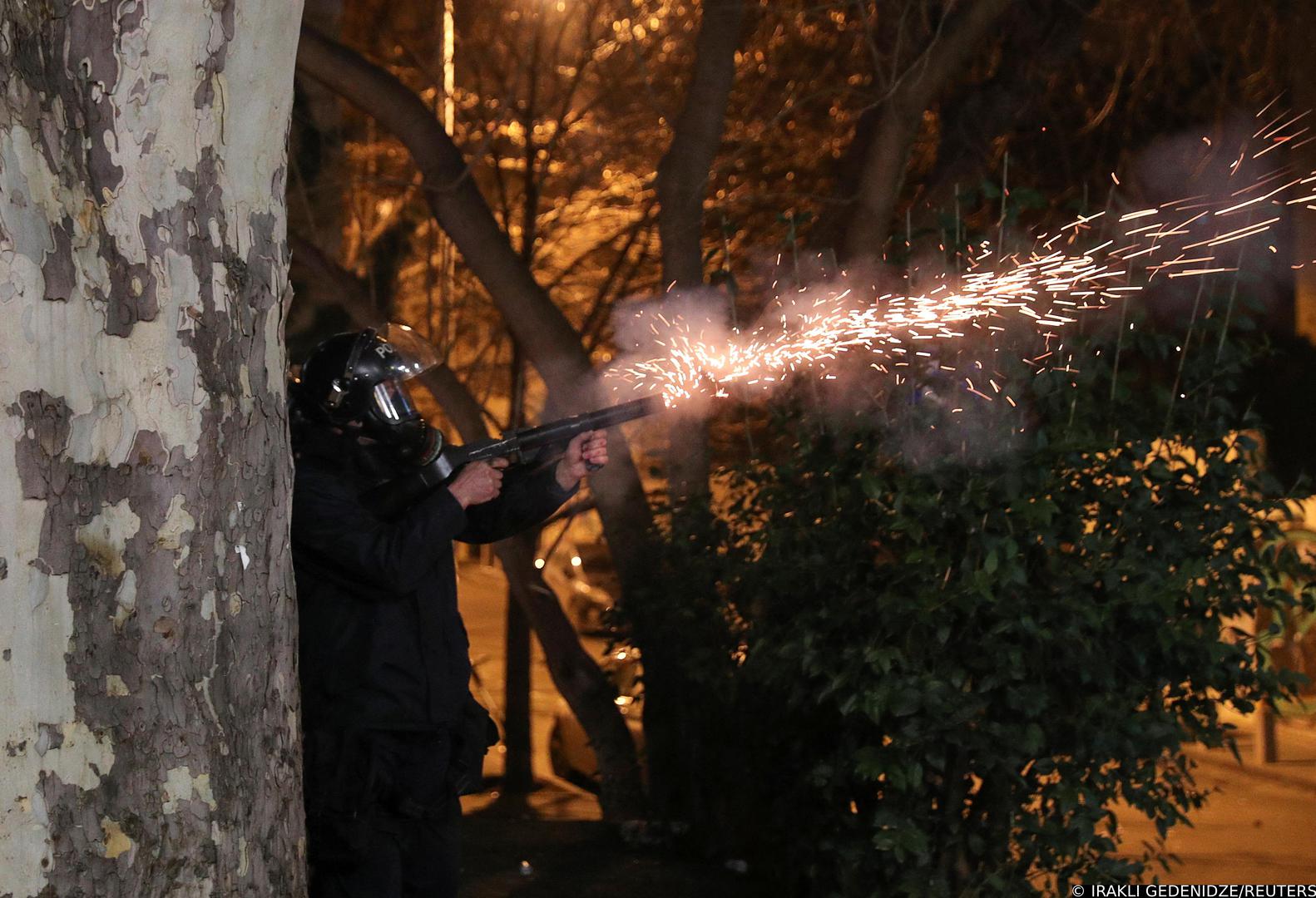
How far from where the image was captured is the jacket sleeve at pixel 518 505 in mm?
3973

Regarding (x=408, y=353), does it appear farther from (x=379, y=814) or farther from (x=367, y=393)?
(x=379, y=814)

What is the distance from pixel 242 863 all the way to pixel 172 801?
220 millimetres

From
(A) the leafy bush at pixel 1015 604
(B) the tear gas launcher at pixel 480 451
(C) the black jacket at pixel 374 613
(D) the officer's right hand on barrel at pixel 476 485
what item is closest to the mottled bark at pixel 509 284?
(A) the leafy bush at pixel 1015 604

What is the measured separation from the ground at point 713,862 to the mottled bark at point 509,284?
1206 millimetres

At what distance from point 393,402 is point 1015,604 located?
179 centimetres

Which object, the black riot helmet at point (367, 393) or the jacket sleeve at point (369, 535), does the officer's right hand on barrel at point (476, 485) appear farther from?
the black riot helmet at point (367, 393)

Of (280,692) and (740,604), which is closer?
(280,692)

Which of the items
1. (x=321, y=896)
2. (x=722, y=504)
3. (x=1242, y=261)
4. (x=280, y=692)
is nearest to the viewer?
(x=280, y=692)

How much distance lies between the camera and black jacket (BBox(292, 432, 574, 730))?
3.41 m

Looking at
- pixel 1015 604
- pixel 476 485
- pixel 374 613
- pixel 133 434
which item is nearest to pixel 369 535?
pixel 374 613

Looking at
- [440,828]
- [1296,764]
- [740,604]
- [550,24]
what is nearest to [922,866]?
[740,604]

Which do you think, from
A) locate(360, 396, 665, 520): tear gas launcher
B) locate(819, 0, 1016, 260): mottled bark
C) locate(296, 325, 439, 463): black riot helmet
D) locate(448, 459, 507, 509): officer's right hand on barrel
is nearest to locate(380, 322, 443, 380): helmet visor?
locate(296, 325, 439, 463): black riot helmet

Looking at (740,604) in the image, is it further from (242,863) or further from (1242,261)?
(242,863)

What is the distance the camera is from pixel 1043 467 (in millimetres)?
3648
